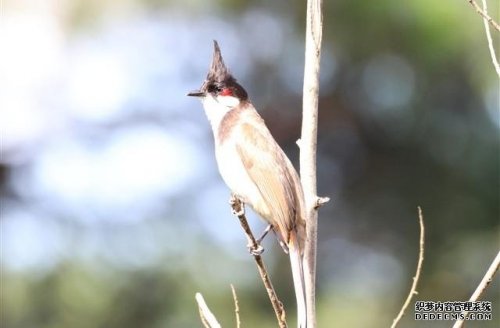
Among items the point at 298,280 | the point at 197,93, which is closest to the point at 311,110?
the point at 298,280

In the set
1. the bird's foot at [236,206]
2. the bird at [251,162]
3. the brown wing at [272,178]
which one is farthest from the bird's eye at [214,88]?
the bird's foot at [236,206]

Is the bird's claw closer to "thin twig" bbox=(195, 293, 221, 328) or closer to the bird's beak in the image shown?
"thin twig" bbox=(195, 293, 221, 328)

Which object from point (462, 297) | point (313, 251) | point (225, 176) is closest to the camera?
point (313, 251)

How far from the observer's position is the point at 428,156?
750cm

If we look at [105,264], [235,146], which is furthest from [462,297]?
[235,146]

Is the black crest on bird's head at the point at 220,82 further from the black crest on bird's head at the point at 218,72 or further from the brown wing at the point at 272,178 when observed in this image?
the brown wing at the point at 272,178

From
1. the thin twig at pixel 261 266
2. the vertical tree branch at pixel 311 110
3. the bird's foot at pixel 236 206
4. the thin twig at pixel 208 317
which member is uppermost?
the vertical tree branch at pixel 311 110

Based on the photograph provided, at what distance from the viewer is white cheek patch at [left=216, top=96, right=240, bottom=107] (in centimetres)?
332

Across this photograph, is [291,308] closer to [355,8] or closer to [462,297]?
[462,297]

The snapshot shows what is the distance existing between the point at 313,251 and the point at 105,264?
4640 mm

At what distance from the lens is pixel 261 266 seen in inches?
90.4

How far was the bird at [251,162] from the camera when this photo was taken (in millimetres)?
2850

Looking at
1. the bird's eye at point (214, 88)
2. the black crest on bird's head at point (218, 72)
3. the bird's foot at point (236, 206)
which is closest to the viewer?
the bird's foot at point (236, 206)

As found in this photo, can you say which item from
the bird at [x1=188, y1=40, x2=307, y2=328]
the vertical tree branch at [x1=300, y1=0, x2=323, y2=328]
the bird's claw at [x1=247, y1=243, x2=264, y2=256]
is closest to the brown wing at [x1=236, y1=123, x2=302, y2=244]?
the bird at [x1=188, y1=40, x2=307, y2=328]
